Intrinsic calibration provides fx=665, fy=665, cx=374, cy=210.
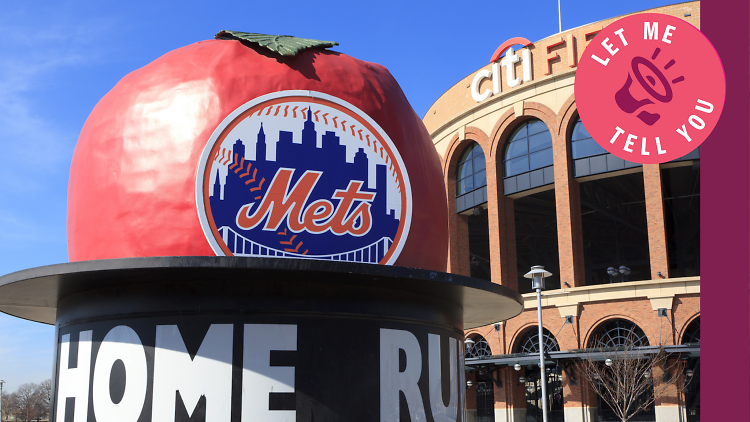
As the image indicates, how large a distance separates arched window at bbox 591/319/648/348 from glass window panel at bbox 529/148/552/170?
9.36 metres

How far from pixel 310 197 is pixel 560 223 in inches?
1186

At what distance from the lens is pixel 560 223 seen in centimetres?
3597

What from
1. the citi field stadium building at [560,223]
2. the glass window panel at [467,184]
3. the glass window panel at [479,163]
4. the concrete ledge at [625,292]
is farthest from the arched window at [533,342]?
the glass window panel at [479,163]

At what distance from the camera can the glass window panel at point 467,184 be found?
138 ft

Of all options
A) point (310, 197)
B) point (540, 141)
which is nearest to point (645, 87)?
point (310, 197)

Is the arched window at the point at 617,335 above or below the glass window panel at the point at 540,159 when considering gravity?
below

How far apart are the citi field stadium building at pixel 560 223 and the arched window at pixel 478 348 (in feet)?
0.30

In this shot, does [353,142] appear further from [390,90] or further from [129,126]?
[129,126]

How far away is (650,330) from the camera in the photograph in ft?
105

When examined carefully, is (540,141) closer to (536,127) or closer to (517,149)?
(536,127)

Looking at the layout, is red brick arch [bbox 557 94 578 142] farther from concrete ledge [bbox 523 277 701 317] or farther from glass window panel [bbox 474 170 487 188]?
concrete ledge [bbox 523 277 701 317]

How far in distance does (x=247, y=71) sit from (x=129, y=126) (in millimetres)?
1615

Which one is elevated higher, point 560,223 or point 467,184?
point 467,184

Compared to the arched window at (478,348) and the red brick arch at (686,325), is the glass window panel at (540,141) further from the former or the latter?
the red brick arch at (686,325)
